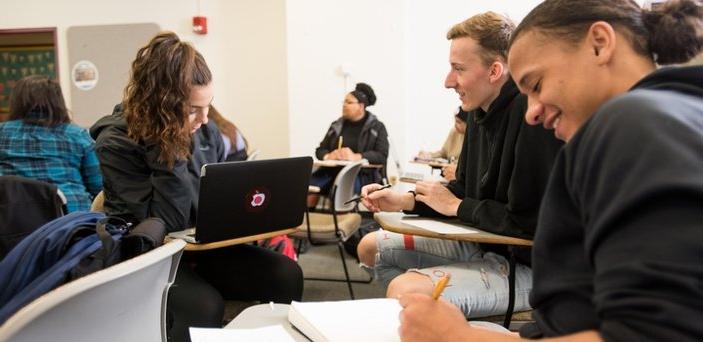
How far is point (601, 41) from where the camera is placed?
2.42 feet

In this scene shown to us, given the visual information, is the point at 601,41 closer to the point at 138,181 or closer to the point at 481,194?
the point at 481,194

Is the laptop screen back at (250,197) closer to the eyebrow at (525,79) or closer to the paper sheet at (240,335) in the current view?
the paper sheet at (240,335)

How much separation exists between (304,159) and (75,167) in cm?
186

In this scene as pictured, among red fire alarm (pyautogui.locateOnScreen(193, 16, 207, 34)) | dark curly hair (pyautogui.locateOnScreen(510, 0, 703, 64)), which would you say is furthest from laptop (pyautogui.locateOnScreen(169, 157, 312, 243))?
red fire alarm (pyautogui.locateOnScreen(193, 16, 207, 34))

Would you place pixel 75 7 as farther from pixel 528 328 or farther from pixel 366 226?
pixel 528 328

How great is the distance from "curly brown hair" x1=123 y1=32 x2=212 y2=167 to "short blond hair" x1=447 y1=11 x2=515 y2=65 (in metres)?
1.00

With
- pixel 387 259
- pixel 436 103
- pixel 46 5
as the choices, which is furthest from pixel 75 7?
pixel 387 259

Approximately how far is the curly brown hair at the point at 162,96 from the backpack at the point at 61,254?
75 cm

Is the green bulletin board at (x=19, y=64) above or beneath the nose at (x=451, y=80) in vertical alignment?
above

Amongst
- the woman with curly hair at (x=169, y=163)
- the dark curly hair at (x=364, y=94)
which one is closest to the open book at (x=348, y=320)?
the woman with curly hair at (x=169, y=163)

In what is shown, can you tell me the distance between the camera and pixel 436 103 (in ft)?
17.3

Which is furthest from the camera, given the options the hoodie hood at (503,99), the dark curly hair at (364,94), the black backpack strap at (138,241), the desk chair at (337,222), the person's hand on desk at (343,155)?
the dark curly hair at (364,94)

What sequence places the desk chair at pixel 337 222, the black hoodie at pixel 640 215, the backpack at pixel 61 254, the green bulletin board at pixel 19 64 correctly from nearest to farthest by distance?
1. the black hoodie at pixel 640 215
2. the backpack at pixel 61 254
3. the desk chair at pixel 337 222
4. the green bulletin board at pixel 19 64

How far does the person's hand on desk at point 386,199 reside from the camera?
1790mm
